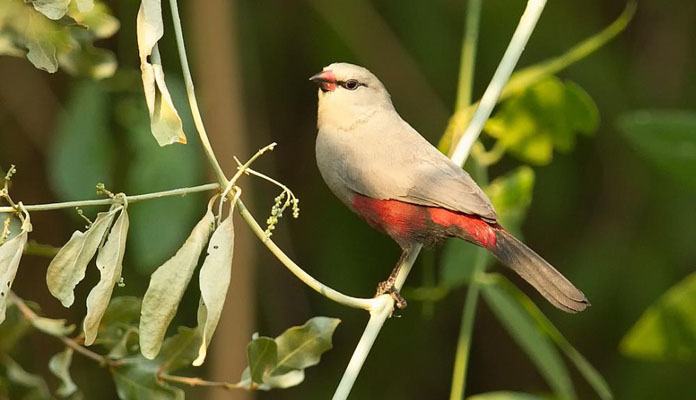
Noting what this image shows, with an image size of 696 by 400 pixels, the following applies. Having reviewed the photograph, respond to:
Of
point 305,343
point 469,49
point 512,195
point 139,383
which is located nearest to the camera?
point 305,343

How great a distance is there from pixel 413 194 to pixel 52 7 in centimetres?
85

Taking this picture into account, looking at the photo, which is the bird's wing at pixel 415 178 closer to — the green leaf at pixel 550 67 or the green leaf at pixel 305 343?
the green leaf at pixel 550 67

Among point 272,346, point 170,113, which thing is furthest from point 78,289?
point 170,113

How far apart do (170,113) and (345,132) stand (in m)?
0.90

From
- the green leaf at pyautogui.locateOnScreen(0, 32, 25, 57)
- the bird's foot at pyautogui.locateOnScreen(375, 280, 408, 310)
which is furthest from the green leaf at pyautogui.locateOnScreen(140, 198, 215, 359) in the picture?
the green leaf at pyautogui.locateOnScreen(0, 32, 25, 57)

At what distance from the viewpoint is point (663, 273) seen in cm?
354

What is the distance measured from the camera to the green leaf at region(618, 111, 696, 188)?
2.35 m

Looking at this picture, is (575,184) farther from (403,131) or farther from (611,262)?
(403,131)

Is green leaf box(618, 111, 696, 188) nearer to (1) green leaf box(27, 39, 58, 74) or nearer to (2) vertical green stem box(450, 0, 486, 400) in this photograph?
(2) vertical green stem box(450, 0, 486, 400)

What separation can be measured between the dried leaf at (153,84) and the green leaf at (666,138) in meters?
1.21

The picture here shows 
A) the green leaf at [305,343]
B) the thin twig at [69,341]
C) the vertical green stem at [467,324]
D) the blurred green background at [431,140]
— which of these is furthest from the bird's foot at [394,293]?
the blurred green background at [431,140]

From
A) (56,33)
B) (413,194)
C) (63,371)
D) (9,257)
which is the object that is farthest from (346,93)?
(9,257)

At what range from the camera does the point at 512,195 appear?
238 centimetres

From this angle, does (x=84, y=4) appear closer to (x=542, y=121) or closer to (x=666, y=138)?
(x=542, y=121)
